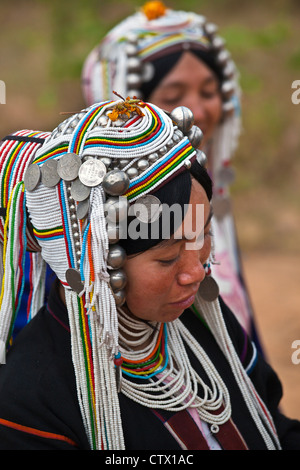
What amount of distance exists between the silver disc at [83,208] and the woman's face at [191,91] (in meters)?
1.76

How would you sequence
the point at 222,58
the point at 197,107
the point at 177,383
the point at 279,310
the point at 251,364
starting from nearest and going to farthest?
1. the point at 177,383
2. the point at 251,364
3. the point at 197,107
4. the point at 222,58
5. the point at 279,310

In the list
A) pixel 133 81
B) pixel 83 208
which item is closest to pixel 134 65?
pixel 133 81

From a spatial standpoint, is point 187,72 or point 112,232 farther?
point 187,72

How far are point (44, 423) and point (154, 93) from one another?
2.06 metres

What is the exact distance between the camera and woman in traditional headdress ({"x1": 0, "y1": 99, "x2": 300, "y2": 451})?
1514 millimetres

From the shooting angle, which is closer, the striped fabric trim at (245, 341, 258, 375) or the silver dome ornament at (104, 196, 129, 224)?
the silver dome ornament at (104, 196, 129, 224)

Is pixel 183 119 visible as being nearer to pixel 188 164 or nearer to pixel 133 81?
pixel 188 164

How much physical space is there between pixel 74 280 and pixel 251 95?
815cm

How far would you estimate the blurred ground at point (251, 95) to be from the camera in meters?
6.39

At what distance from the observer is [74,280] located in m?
1.57

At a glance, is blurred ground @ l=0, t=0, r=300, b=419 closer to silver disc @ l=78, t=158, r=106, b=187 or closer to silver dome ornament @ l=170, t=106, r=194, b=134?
silver dome ornament @ l=170, t=106, r=194, b=134

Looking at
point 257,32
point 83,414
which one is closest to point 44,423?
point 83,414

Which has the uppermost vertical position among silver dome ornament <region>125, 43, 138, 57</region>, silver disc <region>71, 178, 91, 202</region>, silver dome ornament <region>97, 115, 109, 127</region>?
silver dome ornament <region>125, 43, 138, 57</region>

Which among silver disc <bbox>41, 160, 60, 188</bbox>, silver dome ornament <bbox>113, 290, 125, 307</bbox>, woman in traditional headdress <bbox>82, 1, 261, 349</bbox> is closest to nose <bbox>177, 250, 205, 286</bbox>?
silver dome ornament <bbox>113, 290, 125, 307</bbox>
